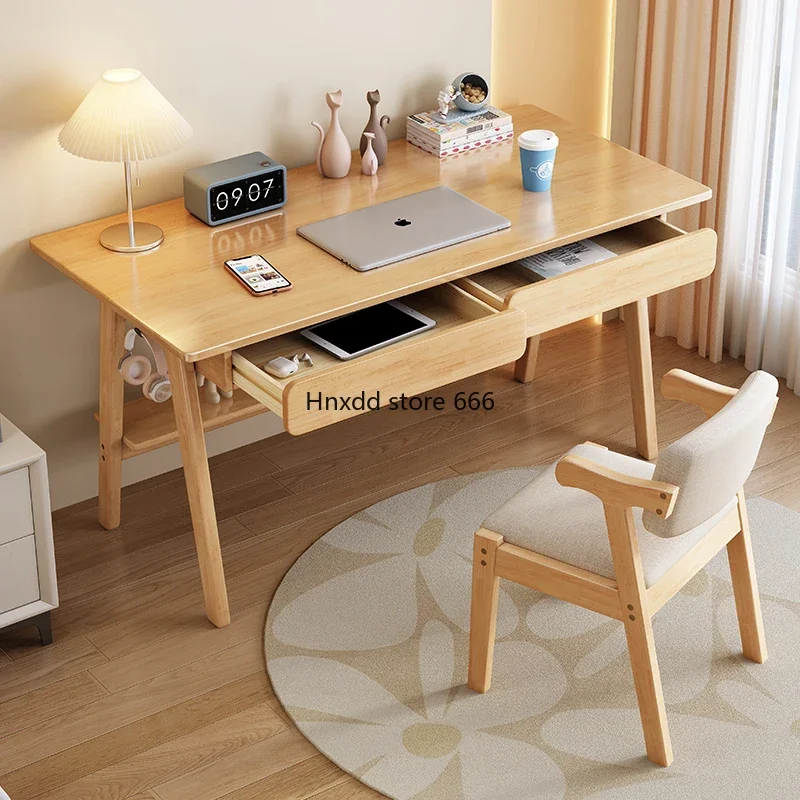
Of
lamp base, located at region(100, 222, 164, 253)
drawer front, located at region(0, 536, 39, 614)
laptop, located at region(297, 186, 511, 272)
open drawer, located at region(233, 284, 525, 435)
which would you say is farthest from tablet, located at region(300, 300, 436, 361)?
drawer front, located at region(0, 536, 39, 614)

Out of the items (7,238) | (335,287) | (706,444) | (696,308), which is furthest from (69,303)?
(696,308)

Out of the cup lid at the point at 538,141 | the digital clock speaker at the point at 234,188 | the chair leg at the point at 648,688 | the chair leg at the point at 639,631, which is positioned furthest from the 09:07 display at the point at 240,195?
the chair leg at the point at 648,688

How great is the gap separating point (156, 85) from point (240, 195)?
304 millimetres

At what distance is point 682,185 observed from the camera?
291cm

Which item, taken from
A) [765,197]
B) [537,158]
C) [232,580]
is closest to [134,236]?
[232,580]

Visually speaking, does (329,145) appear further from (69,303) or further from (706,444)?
(706,444)

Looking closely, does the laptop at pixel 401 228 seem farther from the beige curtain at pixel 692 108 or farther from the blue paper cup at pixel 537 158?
the beige curtain at pixel 692 108

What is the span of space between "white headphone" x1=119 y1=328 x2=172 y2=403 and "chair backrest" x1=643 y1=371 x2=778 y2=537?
120 cm

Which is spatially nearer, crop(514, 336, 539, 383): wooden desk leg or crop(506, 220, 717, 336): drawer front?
crop(506, 220, 717, 336): drawer front

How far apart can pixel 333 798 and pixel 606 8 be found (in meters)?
2.26

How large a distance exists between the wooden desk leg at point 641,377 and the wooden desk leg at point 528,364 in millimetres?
360

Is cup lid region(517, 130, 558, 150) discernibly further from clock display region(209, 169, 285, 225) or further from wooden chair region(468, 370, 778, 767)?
wooden chair region(468, 370, 778, 767)

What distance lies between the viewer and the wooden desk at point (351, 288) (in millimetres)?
2402

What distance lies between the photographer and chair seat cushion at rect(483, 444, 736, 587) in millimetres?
2207
